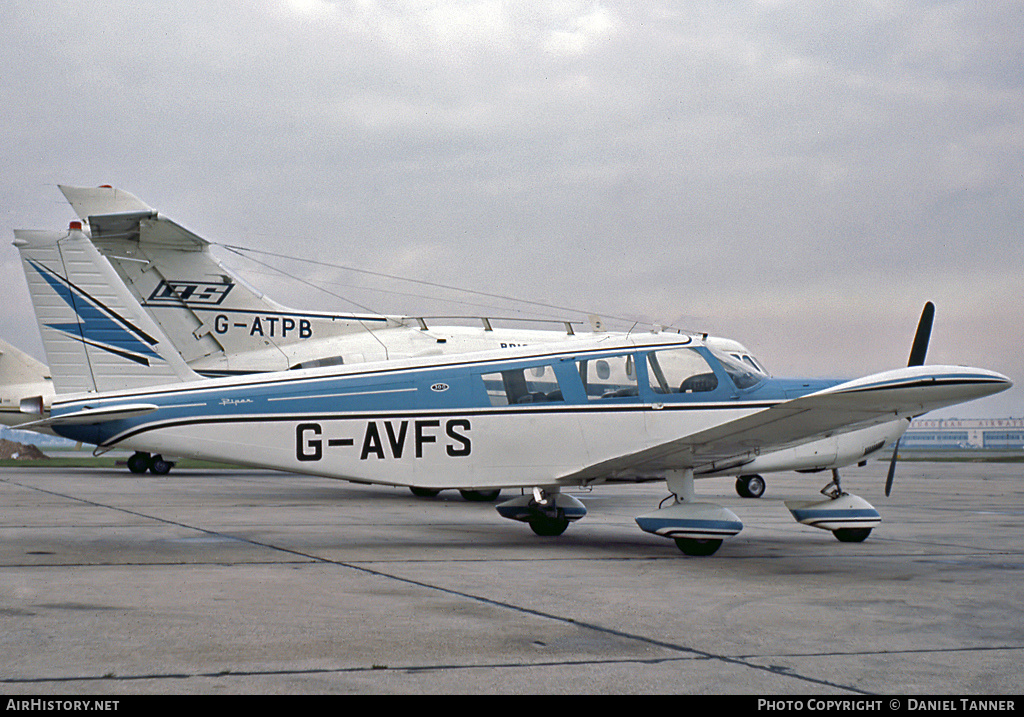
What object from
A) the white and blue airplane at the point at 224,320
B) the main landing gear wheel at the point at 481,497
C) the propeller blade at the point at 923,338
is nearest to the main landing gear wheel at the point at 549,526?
the propeller blade at the point at 923,338

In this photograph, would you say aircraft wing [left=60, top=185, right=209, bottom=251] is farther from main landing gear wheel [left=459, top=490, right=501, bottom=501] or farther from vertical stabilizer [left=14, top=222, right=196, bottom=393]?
vertical stabilizer [left=14, top=222, right=196, bottom=393]

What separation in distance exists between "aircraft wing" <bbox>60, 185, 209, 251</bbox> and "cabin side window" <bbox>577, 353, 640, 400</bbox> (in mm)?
14289

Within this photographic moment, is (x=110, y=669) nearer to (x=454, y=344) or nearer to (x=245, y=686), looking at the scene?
(x=245, y=686)

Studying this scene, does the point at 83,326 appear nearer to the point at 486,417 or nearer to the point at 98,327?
the point at 98,327

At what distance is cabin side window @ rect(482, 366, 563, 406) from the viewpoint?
1070 cm

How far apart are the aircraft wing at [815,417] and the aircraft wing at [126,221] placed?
14773 millimetres

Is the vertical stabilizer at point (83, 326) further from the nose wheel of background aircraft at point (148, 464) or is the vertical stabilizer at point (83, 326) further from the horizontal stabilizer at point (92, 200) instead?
the nose wheel of background aircraft at point (148, 464)

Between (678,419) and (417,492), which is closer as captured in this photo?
(678,419)

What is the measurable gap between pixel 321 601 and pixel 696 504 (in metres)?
4.80

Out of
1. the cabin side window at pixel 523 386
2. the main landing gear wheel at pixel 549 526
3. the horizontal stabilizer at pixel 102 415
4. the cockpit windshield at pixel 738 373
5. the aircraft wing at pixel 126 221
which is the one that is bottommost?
the main landing gear wheel at pixel 549 526

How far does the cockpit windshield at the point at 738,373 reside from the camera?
10.8 m

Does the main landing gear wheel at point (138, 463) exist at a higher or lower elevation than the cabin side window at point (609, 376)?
lower

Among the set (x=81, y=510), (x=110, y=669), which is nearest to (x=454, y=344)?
(x=81, y=510)

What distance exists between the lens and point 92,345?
1163 cm
